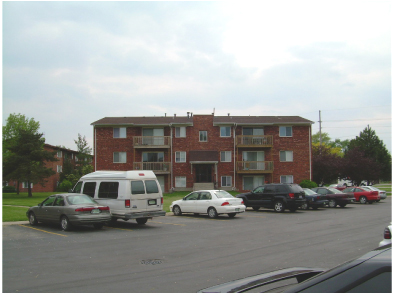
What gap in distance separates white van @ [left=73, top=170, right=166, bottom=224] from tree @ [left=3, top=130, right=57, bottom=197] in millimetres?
30407

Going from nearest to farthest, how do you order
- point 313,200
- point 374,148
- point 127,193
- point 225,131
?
point 127,193 < point 313,200 < point 225,131 < point 374,148

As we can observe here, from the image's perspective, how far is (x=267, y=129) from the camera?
1838 inches

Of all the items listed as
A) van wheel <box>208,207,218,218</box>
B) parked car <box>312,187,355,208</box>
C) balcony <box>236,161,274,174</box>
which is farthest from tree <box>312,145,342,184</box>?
van wheel <box>208,207,218,218</box>

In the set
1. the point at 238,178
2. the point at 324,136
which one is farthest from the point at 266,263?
the point at 324,136

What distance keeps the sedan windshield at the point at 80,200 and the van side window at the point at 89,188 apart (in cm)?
126

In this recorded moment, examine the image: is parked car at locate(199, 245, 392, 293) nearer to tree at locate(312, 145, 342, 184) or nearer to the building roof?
the building roof

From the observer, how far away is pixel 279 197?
24.0 meters

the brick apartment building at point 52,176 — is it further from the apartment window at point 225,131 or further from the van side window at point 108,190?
the van side window at point 108,190

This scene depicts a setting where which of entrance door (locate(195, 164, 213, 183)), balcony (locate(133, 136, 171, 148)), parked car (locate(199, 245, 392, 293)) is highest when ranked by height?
balcony (locate(133, 136, 171, 148))

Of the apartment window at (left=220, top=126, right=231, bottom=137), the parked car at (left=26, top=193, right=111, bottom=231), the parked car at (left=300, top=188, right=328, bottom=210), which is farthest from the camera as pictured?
the apartment window at (left=220, top=126, right=231, bottom=137)

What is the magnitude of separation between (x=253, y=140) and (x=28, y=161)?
88.3 feet

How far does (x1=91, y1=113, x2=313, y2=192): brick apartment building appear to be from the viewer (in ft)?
149

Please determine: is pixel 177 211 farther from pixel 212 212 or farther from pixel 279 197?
pixel 279 197

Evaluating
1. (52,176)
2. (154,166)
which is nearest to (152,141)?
(154,166)
